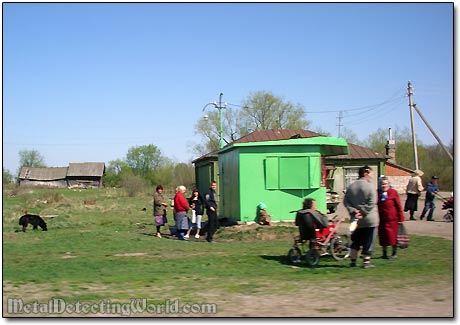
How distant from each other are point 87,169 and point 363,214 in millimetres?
86455

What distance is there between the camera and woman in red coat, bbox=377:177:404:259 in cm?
1009

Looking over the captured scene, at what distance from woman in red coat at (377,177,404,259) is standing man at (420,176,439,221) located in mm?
498

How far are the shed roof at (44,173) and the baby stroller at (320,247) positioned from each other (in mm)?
69951

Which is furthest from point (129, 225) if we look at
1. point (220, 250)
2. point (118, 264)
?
point (118, 264)

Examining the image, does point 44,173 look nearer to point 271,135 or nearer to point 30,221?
point 271,135

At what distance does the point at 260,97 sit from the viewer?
3531cm

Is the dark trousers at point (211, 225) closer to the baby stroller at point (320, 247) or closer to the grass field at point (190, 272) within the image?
the grass field at point (190, 272)

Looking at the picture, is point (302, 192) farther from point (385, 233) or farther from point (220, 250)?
point (385, 233)

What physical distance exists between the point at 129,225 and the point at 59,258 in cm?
1063

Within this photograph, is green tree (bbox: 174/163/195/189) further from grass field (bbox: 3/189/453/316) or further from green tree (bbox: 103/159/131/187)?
grass field (bbox: 3/189/453/316)

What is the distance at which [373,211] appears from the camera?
9633 mm

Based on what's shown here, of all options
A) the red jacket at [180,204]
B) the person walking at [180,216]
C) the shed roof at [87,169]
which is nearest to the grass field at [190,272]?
the person walking at [180,216]

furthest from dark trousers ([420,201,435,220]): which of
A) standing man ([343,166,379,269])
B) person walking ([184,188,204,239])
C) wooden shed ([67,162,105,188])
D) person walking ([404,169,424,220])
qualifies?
wooden shed ([67,162,105,188])

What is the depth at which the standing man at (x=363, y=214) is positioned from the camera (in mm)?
9562
